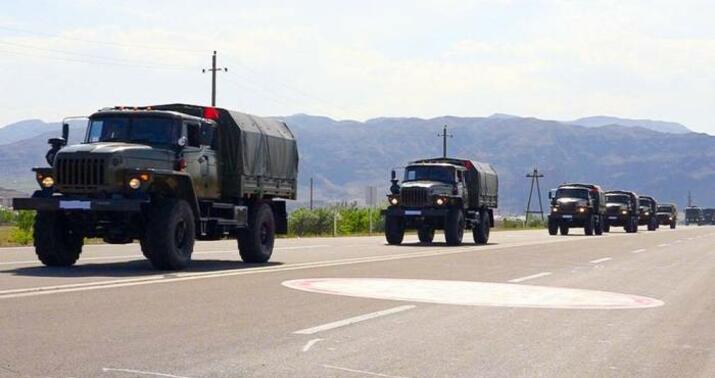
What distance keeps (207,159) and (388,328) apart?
355 inches

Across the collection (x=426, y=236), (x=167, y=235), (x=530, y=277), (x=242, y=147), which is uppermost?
(x=242, y=147)

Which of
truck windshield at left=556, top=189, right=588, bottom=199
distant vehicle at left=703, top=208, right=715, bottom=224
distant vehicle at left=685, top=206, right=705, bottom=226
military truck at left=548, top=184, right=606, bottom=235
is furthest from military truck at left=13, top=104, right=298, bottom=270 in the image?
distant vehicle at left=703, top=208, right=715, bottom=224

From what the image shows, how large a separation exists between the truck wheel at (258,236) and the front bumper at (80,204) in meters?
3.55

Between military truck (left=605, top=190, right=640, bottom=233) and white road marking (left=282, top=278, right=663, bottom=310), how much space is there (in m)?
50.3

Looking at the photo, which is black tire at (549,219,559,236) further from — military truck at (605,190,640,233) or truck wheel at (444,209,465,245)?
truck wheel at (444,209,465,245)

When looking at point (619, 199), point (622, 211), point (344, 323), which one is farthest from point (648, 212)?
point (344, 323)

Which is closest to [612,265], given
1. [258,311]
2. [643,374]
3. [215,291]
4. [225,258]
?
[225,258]

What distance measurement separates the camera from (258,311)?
1066 centimetres

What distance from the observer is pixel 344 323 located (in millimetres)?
9781

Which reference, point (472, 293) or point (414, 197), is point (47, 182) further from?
point (414, 197)

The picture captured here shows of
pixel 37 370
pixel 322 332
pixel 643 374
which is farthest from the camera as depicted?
pixel 322 332

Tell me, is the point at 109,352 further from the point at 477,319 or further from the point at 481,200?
the point at 481,200

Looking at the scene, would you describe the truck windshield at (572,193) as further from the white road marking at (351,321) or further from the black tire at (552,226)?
the white road marking at (351,321)

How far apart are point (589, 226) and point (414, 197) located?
920 inches
